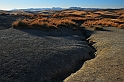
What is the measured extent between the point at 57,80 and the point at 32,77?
1865 millimetres

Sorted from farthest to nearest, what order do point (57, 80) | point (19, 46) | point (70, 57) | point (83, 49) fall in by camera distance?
point (83, 49), point (19, 46), point (70, 57), point (57, 80)

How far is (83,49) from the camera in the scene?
2350 cm

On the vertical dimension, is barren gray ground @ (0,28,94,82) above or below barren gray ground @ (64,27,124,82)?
above

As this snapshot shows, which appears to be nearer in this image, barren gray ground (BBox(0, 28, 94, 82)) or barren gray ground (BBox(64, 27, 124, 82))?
barren gray ground (BBox(0, 28, 94, 82))

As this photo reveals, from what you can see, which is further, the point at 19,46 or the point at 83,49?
the point at 83,49

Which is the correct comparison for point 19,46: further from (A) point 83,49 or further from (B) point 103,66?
(B) point 103,66

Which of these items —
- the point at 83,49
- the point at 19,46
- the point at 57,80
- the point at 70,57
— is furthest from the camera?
the point at 83,49

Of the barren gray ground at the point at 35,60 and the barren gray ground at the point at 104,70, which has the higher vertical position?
the barren gray ground at the point at 35,60

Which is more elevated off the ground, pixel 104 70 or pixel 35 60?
pixel 35 60

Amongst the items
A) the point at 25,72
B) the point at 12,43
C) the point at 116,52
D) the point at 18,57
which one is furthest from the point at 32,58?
the point at 116,52

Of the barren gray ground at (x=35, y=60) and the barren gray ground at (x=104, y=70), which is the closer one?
the barren gray ground at (x=35, y=60)

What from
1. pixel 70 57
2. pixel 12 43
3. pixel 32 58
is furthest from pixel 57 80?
pixel 12 43

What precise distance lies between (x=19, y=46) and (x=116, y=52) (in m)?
9.27

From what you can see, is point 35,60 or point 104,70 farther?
point 35,60
